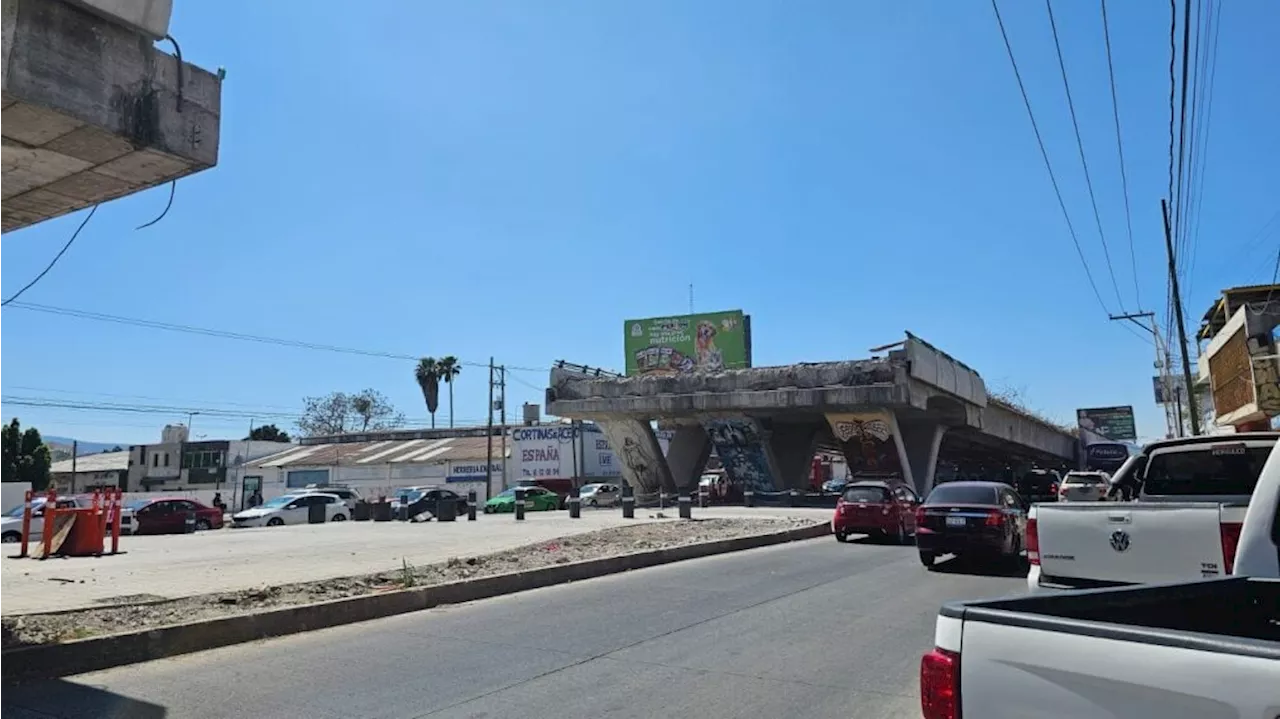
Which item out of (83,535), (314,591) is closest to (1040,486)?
(314,591)

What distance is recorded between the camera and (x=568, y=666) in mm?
7168

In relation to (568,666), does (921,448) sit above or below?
above

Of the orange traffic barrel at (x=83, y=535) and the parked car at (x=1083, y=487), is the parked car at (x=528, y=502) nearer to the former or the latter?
the parked car at (x=1083, y=487)

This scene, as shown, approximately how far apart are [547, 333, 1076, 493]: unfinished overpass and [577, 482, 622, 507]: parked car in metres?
4.22

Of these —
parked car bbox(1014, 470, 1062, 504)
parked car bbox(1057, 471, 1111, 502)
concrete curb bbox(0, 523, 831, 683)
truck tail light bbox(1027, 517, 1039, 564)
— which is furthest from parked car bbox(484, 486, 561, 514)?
truck tail light bbox(1027, 517, 1039, 564)

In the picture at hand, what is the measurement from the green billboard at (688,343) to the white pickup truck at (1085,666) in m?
52.9

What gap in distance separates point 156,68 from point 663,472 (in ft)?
143

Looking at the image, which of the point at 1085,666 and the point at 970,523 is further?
the point at 970,523

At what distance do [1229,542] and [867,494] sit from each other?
46.1ft

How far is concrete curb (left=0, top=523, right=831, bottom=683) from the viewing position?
6926 mm

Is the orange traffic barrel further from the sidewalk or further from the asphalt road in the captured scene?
the asphalt road

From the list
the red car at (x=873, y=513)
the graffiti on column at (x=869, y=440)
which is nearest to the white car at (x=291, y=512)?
the red car at (x=873, y=513)

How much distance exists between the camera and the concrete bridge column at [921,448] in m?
46.3

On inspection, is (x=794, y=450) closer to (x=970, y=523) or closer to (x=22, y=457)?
(x=970, y=523)
